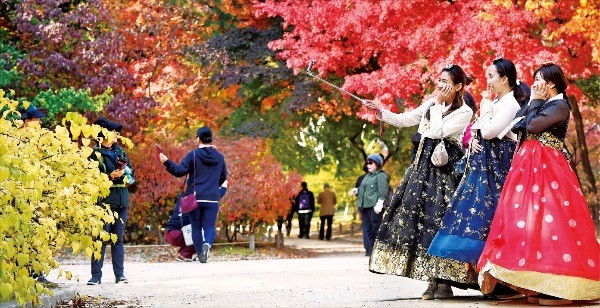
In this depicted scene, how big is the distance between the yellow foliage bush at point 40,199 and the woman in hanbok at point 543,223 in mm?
2844

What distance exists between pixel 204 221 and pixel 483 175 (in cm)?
846

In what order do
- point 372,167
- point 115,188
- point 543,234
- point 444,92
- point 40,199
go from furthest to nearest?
point 372,167 → point 115,188 → point 444,92 → point 543,234 → point 40,199

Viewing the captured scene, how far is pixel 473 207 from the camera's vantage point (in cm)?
940

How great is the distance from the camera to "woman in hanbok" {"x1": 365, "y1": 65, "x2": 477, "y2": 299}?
31.7 ft

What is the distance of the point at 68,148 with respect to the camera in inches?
354

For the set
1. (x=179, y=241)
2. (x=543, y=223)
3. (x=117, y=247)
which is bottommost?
(x=117, y=247)

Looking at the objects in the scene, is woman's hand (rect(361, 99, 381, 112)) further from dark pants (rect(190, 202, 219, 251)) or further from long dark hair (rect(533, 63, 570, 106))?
dark pants (rect(190, 202, 219, 251))

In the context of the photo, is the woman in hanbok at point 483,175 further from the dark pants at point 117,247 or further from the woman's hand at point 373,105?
the dark pants at point 117,247

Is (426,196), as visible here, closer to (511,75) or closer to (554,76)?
(511,75)

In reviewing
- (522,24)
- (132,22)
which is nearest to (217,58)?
(132,22)

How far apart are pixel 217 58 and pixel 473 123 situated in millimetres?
17932

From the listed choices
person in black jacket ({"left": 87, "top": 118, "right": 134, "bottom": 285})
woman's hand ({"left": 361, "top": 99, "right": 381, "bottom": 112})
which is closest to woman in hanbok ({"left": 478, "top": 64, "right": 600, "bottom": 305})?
woman's hand ({"left": 361, "top": 99, "right": 381, "bottom": 112})

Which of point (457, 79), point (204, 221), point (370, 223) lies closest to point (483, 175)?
point (457, 79)

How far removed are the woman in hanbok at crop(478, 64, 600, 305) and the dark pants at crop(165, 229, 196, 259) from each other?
983cm
